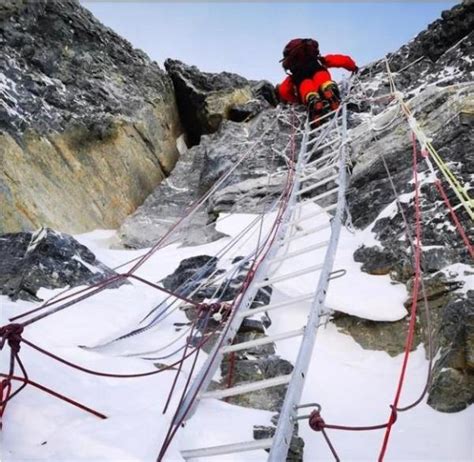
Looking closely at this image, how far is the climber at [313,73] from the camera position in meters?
8.02

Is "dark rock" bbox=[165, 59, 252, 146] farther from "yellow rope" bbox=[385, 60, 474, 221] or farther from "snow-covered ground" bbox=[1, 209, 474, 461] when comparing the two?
"snow-covered ground" bbox=[1, 209, 474, 461]

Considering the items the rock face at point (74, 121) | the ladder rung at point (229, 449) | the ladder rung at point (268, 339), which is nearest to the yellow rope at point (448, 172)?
the ladder rung at point (268, 339)

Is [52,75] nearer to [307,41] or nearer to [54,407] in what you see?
[307,41]

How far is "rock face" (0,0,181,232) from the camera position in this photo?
7.50 metres

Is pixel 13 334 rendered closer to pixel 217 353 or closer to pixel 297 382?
pixel 217 353

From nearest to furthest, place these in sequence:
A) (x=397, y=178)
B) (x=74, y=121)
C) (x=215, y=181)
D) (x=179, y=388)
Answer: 1. (x=179, y=388)
2. (x=397, y=178)
3. (x=74, y=121)
4. (x=215, y=181)

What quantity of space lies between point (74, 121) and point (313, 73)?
3.81m

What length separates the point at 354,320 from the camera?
4.73 meters

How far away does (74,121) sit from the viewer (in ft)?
28.6

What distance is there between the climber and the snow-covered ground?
9.84 feet

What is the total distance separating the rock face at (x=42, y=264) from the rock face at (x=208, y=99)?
257 inches

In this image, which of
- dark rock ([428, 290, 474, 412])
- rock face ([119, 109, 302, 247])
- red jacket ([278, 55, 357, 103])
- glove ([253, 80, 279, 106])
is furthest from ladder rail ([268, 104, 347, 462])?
glove ([253, 80, 279, 106])

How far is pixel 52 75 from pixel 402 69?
20.0 ft

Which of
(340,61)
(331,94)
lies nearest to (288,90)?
(340,61)
